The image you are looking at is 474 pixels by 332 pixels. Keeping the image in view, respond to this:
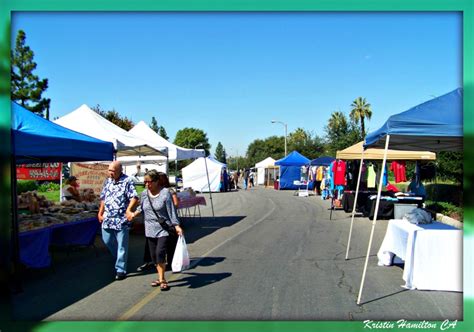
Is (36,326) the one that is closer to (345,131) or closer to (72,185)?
(72,185)

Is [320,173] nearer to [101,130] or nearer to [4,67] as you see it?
[101,130]

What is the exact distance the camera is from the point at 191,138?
114 metres

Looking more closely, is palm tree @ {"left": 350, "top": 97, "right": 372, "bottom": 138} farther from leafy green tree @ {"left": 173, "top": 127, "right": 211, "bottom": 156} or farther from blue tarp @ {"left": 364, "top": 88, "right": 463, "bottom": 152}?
blue tarp @ {"left": 364, "top": 88, "right": 463, "bottom": 152}

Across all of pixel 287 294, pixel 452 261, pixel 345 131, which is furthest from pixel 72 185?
pixel 345 131

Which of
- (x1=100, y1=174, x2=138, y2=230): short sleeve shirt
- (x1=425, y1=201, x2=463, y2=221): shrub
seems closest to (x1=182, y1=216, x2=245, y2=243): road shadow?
(x1=100, y1=174, x2=138, y2=230): short sleeve shirt

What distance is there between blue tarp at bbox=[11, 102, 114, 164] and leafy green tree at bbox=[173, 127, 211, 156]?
102344 millimetres

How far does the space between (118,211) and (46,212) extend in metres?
3.30

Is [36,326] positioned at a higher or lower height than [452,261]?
lower

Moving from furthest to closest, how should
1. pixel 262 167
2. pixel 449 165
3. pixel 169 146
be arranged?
pixel 262 167 → pixel 449 165 → pixel 169 146

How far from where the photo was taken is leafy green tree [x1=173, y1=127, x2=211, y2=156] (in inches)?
4436

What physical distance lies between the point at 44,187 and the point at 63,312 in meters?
29.6

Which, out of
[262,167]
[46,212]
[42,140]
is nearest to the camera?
[42,140]

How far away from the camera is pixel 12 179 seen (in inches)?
244

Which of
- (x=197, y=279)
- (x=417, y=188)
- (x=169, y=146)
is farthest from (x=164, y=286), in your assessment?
(x=417, y=188)
